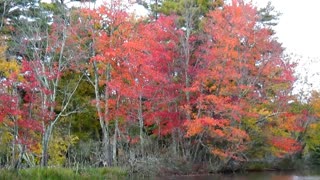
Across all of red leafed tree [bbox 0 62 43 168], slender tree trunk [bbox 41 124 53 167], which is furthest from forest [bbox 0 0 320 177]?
red leafed tree [bbox 0 62 43 168]

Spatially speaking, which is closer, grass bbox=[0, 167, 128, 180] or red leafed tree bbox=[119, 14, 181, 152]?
grass bbox=[0, 167, 128, 180]

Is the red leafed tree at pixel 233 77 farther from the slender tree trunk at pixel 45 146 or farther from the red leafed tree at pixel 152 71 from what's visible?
the slender tree trunk at pixel 45 146

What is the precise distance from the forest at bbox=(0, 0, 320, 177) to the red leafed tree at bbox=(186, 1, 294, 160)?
6 centimetres

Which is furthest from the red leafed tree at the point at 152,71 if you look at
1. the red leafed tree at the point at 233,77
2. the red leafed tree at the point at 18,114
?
the red leafed tree at the point at 18,114

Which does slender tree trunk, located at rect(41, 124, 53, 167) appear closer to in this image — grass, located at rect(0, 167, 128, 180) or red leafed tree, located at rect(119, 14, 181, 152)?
grass, located at rect(0, 167, 128, 180)

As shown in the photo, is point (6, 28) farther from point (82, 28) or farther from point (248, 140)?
point (248, 140)

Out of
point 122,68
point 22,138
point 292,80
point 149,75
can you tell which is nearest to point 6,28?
point 122,68

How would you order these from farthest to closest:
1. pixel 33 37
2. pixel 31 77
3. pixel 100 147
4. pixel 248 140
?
1. pixel 248 140
2. pixel 100 147
3. pixel 33 37
4. pixel 31 77

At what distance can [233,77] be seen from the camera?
25812mm

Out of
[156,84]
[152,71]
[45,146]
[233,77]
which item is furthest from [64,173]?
[233,77]

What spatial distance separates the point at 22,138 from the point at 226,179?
35.2 feet

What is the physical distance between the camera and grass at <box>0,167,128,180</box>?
14914 mm

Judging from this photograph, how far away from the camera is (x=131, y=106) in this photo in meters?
24.8

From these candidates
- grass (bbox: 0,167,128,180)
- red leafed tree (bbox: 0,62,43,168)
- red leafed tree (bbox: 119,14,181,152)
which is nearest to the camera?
grass (bbox: 0,167,128,180)
